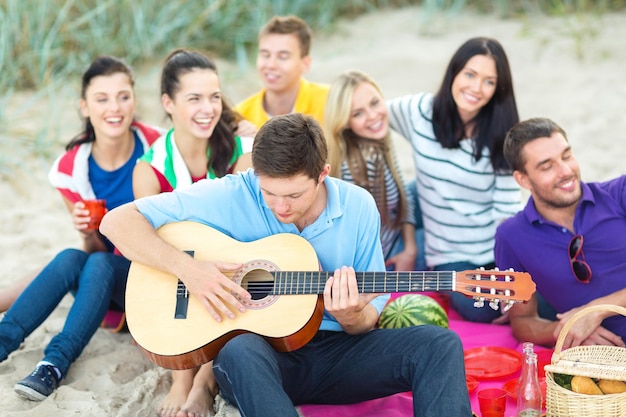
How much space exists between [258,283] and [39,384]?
1205 mm

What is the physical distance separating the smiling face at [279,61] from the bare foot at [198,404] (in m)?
2.31

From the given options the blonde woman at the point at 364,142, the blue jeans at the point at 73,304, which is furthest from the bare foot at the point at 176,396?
the blonde woman at the point at 364,142

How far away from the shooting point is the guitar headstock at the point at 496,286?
3.29m

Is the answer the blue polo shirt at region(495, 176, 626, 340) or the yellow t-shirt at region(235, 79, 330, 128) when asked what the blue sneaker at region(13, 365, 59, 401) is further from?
the blue polo shirt at region(495, 176, 626, 340)

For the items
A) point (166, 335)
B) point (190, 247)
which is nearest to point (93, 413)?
point (166, 335)

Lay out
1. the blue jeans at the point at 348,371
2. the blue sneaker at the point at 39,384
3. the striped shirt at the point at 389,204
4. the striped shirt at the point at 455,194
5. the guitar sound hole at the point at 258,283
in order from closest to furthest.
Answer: the blue jeans at the point at 348,371 < the guitar sound hole at the point at 258,283 < the blue sneaker at the point at 39,384 < the striped shirt at the point at 455,194 < the striped shirt at the point at 389,204

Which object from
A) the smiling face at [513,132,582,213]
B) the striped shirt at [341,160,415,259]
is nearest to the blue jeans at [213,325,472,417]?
the smiling face at [513,132,582,213]

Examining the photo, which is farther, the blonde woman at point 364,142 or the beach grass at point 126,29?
the beach grass at point 126,29

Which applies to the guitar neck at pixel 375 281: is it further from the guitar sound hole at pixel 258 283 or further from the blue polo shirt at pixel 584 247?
the blue polo shirt at pixel 584 247

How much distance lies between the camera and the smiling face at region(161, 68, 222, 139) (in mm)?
4496

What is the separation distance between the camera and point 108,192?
484 cm

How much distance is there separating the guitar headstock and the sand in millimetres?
1622

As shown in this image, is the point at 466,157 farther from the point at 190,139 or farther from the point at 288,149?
the point at 288,149

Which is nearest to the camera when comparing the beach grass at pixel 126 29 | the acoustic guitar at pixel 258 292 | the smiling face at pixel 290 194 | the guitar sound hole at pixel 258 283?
the acoustic guitar at pixel 258 292
